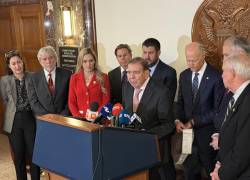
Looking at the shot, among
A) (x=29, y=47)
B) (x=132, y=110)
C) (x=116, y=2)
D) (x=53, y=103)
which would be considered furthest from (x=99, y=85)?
(x=29, y=47)

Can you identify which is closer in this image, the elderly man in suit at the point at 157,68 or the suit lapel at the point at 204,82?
the suit lapel at the point at 204,82

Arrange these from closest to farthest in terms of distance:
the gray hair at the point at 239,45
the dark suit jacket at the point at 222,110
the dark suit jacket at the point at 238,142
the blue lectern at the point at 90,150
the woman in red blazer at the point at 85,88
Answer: the blue lectern at the point at 90,150
the dark suit jacket at the point at 238,142
the gray hair at the point at 239,45
the dark suit jacket at the point at 222,110
the woman in red blazer at the point at 85,88

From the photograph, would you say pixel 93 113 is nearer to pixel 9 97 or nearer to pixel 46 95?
pixel 46 95

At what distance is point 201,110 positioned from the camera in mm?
3527

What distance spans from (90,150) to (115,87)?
219cm

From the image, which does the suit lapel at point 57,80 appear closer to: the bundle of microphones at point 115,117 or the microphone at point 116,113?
the bundle of microphones at point 115,117

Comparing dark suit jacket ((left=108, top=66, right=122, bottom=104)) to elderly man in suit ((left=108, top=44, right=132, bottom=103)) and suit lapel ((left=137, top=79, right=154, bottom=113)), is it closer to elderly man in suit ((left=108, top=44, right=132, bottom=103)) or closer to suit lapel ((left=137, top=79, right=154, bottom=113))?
elderly man in suit ((left=108, top=44, right=132, bottom=103))

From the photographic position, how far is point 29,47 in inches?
246

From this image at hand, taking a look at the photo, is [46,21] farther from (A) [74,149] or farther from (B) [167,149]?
(A) [74,149]

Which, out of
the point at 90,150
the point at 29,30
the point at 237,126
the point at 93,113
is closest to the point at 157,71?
the point at 93,113

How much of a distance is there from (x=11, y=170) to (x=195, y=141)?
2.66 m

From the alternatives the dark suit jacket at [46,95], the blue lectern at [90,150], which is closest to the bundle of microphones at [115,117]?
the blue lectern at [90,150]

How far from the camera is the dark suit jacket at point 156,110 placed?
291 cm

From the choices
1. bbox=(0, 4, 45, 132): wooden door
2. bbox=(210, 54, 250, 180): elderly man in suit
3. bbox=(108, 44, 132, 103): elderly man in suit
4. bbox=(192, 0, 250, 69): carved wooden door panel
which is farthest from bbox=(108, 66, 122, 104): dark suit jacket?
bbox=(0, 4, 45, 132): wooden door
